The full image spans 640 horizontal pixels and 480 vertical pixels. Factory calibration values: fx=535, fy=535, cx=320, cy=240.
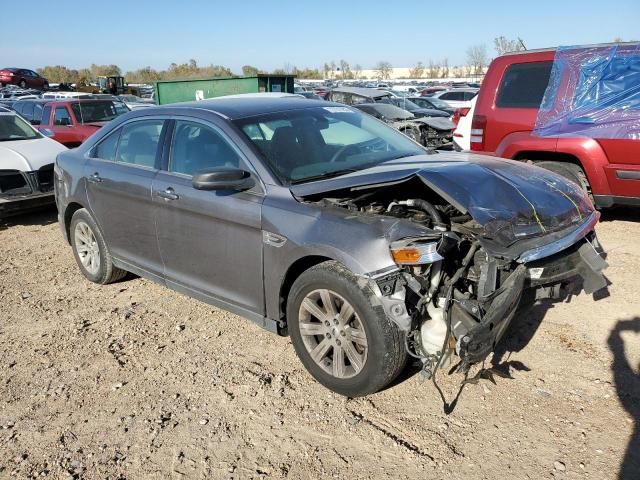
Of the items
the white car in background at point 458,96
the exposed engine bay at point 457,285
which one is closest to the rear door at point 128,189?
the exposed engine bay at point 457,285

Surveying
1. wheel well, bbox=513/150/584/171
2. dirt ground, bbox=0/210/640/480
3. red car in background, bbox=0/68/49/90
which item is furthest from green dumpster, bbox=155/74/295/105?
red car in background, bbox=0/68/49/90

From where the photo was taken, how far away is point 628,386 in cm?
325

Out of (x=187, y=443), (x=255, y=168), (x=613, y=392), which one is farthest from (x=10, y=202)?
(x=613, y=392)

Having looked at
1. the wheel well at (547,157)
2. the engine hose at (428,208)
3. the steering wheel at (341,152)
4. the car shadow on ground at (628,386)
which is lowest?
the car shadow on ground at (628,386)

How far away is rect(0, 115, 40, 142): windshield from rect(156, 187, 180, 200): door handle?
18.6 feet

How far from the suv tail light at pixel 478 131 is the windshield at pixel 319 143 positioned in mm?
2544

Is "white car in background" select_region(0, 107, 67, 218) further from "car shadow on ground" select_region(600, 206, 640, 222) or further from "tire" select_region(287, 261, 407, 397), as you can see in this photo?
"car shadow on ground" select_region(600, 206, 640, 222)

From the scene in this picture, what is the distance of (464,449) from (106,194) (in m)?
3.61

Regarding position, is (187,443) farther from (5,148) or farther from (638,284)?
(5,148)

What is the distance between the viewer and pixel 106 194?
475cm

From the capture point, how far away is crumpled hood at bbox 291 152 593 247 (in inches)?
118

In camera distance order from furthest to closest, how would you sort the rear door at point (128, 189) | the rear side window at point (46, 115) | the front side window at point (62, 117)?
1. the rear side window at point (46, 115)
2. the front side window at point (62, 117)
3. the rear door at point (128, 189)

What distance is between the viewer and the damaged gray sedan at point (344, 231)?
2.95 meters

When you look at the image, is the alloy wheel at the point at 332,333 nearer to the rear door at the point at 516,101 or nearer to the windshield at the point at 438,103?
the rear door at the point at 516,101
